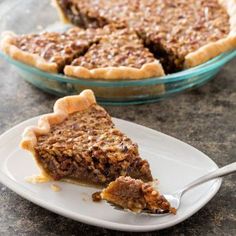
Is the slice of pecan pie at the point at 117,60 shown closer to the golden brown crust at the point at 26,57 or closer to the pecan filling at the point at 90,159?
the golden brown crust at the point at 26,57

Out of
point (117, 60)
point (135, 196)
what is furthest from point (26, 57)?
point (135, 196)

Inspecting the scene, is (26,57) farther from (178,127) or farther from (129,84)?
(178,127)

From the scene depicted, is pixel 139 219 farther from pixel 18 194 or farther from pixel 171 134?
pixel 171 134

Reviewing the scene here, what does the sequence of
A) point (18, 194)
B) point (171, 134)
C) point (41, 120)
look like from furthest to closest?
point (171, 134) → point (41, 120) → point (18, 194)

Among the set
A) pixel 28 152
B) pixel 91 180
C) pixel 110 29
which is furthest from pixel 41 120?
pixel 110 29

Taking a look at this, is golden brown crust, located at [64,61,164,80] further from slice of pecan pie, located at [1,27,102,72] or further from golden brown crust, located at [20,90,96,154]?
golden brown crust, located at [20,90,96,154]

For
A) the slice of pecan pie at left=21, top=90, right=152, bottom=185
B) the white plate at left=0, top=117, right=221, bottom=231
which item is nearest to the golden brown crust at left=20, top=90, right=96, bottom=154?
the slice of pecan pie at left=21, top=90, right=152, bottom=185
